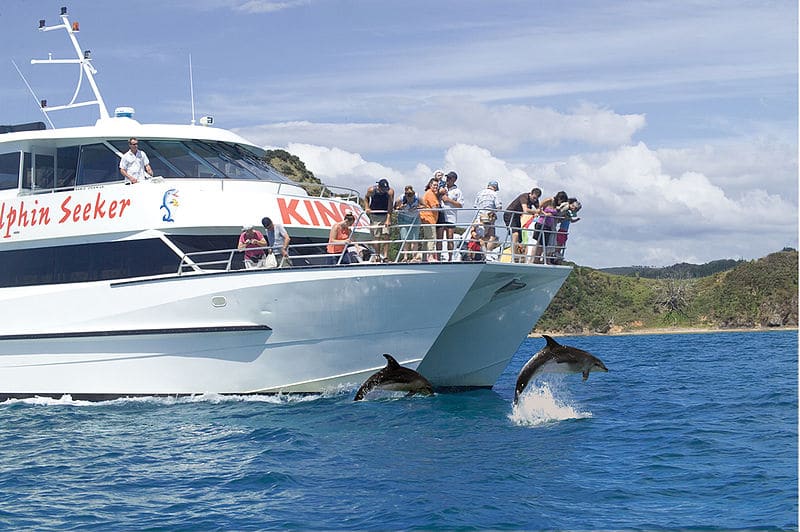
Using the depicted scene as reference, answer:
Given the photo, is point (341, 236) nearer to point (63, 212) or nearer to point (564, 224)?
point (564, 224)

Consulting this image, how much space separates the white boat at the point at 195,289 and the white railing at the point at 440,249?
0.09 meters

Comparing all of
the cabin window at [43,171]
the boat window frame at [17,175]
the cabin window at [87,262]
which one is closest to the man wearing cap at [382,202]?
the cabin window at [87,262]

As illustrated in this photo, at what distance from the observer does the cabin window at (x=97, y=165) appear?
15.0m

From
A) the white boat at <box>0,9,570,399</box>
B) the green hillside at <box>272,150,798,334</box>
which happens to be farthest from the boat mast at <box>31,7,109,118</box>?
the green hillside at <box>272,150,798,334</box>

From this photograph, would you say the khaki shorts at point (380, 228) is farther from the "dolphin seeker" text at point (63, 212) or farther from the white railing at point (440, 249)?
the "dolphin seeker" text at point (63, 212)

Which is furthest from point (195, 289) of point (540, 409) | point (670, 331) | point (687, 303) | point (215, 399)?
point (687, 303)

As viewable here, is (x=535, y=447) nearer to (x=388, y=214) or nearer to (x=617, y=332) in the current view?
(x=388, y=214)

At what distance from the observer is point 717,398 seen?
1494cm

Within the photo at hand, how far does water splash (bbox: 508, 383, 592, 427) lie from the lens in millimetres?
12258

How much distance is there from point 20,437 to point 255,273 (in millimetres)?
3637

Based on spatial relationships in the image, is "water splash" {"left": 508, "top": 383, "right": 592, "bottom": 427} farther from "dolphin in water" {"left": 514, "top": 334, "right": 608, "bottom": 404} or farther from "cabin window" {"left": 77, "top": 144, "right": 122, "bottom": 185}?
"cabin window" {"left": 77, "top": 144, "right": 122, "bottom": 185}

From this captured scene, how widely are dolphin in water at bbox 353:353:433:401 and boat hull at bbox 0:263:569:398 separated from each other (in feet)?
1.50

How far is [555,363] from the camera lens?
1185 cm

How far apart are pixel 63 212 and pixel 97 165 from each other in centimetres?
99
